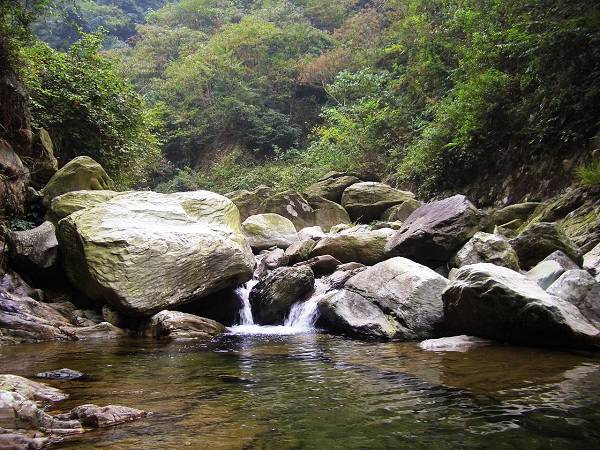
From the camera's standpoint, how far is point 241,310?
9.91m

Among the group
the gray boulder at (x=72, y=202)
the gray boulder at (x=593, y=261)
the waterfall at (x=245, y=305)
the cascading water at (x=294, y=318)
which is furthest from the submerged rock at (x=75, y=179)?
the gray boulder at (x=593, y=261)

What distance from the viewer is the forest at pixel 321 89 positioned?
11.2 m

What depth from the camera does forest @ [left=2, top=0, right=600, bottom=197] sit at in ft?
36.9

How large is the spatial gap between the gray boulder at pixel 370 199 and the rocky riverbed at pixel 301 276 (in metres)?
5.51

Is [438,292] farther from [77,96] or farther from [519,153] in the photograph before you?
[77,96]

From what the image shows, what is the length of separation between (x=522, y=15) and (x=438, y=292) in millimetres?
7865

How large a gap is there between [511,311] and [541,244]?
2613 millimetres

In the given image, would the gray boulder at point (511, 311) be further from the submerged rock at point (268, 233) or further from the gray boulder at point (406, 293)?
the submerged rock at point (268, 233)

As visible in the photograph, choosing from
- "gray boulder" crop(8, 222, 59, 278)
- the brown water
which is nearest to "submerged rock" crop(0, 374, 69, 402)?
the brown water

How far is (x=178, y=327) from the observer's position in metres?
8.14

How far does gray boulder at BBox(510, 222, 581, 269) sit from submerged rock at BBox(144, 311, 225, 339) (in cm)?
525

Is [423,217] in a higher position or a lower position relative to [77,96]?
lower

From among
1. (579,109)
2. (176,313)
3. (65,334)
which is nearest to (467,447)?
(176,313)

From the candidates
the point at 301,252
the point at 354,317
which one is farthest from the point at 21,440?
the point at 301,252
